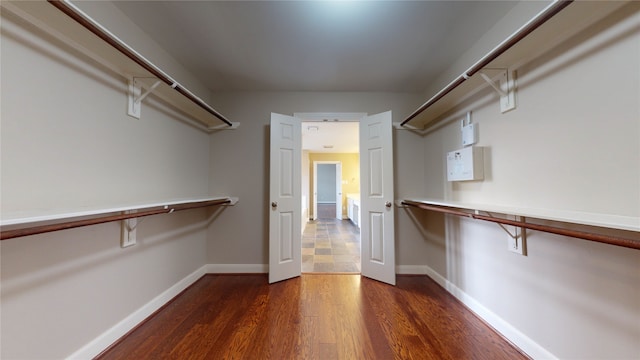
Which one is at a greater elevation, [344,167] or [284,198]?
[344,167]

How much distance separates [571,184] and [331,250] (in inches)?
127

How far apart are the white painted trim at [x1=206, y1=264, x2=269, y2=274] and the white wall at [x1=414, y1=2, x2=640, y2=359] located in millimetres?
2329

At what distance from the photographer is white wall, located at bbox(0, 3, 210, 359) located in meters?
1.05

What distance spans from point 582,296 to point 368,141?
6.90ft

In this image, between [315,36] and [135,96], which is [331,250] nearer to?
[315,36]

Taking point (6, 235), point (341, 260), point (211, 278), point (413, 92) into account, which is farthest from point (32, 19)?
point (341, 260)

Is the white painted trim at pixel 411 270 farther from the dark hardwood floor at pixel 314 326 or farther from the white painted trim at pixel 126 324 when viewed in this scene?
the white painted trim at pixel 126 324

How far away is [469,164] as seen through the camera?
186 centimetres

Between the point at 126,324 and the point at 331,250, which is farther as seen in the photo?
the point at 331,250

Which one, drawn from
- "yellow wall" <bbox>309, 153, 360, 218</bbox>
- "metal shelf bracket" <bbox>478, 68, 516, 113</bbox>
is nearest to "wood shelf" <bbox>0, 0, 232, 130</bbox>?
"metal shelf bracket" <bbox>478, 68, 516, 113</bbox>

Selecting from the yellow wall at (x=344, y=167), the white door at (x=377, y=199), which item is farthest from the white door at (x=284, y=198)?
→ the yellow wall at (x=344, y=167)

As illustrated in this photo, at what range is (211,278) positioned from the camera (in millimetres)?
2695

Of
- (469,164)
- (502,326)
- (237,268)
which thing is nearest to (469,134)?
(469,164)

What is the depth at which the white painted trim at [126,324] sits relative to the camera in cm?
137
